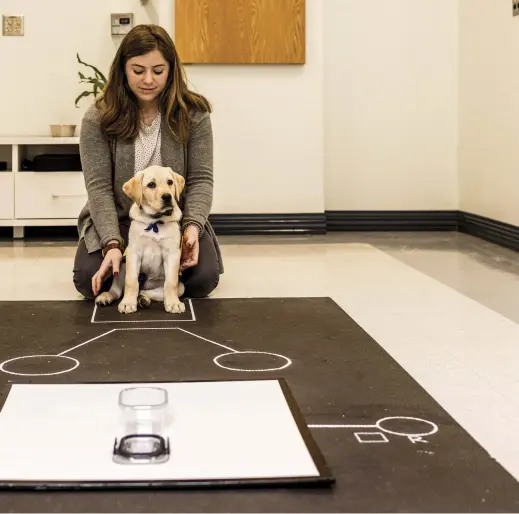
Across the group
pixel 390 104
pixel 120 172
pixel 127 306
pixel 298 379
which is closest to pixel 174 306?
pixel 127 306

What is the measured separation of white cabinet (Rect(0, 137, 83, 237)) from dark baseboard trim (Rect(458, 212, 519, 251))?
2158mm

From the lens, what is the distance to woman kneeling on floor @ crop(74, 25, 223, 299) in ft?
9.02

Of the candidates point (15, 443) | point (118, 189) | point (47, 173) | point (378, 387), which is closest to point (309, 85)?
point (47, 173)

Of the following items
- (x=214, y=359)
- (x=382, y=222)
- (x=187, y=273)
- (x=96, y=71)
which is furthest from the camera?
(x=382, y=222)

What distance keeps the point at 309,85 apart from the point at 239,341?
2800 millimetres

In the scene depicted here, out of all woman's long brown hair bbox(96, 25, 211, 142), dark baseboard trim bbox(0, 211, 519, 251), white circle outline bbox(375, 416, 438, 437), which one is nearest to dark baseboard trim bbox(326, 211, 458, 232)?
dark baseboard trim bbox(0, 211, 519, 251)

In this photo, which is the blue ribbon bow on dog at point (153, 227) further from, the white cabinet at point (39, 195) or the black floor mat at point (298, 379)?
the white cabinet at point (39, 195)

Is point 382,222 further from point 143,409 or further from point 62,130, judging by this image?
point 143,409

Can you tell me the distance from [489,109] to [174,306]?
103 inches

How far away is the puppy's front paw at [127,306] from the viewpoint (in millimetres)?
2641

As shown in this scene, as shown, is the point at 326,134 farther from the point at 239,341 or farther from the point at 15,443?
the point at 15,443

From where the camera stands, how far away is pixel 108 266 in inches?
106

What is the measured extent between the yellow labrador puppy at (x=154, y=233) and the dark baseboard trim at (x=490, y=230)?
2.14 meters

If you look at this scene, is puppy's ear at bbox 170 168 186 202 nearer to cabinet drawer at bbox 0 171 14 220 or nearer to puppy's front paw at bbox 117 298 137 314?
puppy's front paw at bbox 117 298 137 314
